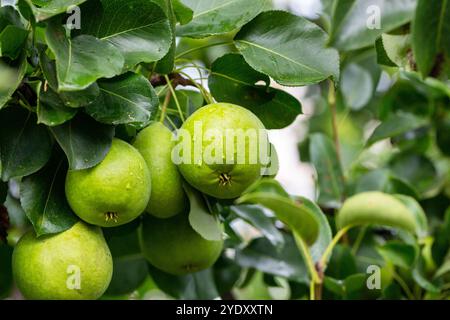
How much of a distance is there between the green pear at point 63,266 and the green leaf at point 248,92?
13.4 inches

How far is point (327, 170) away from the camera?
178cm

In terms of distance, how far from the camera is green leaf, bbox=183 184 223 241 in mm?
1069

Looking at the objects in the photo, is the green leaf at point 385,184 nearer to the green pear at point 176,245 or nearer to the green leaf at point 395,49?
the green pear at point 176,245

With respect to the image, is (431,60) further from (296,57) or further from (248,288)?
(248,288)

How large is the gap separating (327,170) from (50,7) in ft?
3.28

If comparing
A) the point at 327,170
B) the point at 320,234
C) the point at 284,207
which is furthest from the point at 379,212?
the point at 327,170

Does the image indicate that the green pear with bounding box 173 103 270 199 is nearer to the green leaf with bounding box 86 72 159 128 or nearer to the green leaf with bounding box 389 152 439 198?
the green leaf with bounding box 86 72 159 128

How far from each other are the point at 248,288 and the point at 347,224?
494 mm

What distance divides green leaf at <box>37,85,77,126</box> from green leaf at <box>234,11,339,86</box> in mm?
300

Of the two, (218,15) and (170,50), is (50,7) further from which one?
(218,15)

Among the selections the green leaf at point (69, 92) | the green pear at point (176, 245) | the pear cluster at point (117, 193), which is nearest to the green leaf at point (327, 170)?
the green pear at point (176, 245)

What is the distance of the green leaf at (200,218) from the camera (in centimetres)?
107

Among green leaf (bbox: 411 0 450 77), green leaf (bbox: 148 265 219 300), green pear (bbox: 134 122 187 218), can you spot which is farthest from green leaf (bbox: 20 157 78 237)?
green leaf (bbox: 411 0 450 77)
